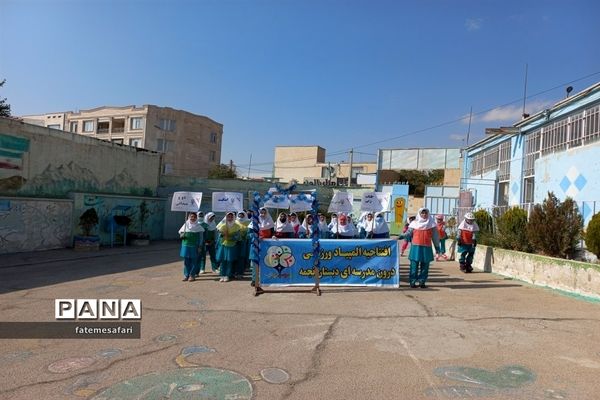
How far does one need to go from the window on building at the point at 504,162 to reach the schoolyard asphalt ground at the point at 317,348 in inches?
516

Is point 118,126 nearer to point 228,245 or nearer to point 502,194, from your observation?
Answer: point 502,194

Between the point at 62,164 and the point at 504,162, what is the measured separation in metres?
19.8

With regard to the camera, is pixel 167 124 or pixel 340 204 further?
pixel 167 124

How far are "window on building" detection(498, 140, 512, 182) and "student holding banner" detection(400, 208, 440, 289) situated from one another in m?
13.2

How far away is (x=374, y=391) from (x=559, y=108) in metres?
15.6

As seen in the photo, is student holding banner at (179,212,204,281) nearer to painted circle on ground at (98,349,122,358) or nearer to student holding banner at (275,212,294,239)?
student holding banner at (275,212,294,239)

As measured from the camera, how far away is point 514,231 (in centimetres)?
1342

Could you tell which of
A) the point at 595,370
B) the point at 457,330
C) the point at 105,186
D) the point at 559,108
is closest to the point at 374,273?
the point at 457,330

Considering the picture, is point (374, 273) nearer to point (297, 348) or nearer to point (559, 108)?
point (297, 348)

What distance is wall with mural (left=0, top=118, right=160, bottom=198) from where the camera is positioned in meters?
16.5

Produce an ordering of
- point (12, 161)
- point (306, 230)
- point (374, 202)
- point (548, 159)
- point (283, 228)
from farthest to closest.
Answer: point (12, 161) → point (548, 159) → point (374, 202) → point (306, 230) → point (283, 228)

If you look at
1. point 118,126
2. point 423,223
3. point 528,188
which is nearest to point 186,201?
point 423,223

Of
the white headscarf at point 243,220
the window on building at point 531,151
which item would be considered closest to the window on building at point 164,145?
the window on building at point 531,151

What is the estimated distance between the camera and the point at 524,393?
4453 mm
